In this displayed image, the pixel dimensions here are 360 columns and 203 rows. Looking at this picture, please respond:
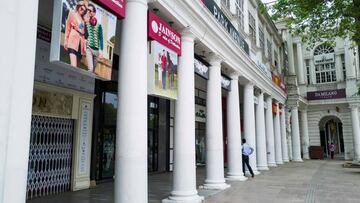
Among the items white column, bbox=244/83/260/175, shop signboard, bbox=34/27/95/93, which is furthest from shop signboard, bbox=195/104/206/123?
shop signboard, bbox=34/27/95/93

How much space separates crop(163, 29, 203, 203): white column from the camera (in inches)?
324

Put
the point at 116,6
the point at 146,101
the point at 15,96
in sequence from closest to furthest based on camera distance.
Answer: the point at 15,96
the point at 116,6
the point at 146,101

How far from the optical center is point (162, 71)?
7516 millimetres

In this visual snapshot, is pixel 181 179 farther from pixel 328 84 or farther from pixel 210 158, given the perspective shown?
pixel 328 84

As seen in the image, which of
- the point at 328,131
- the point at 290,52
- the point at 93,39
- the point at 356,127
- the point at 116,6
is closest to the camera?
the point at 93,39

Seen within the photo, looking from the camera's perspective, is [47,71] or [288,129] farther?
[288,129]

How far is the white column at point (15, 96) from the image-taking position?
12.0 feet

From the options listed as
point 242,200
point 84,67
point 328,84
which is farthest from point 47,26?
point 328,84

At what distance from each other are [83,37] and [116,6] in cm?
119

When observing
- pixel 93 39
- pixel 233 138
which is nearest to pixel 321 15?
pixel 233 138

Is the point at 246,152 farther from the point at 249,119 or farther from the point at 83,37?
the point at 83,37

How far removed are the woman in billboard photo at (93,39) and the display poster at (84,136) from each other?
5.82 meters

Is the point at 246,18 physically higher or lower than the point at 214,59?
higher

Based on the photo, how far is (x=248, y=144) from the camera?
15141 millimetres
